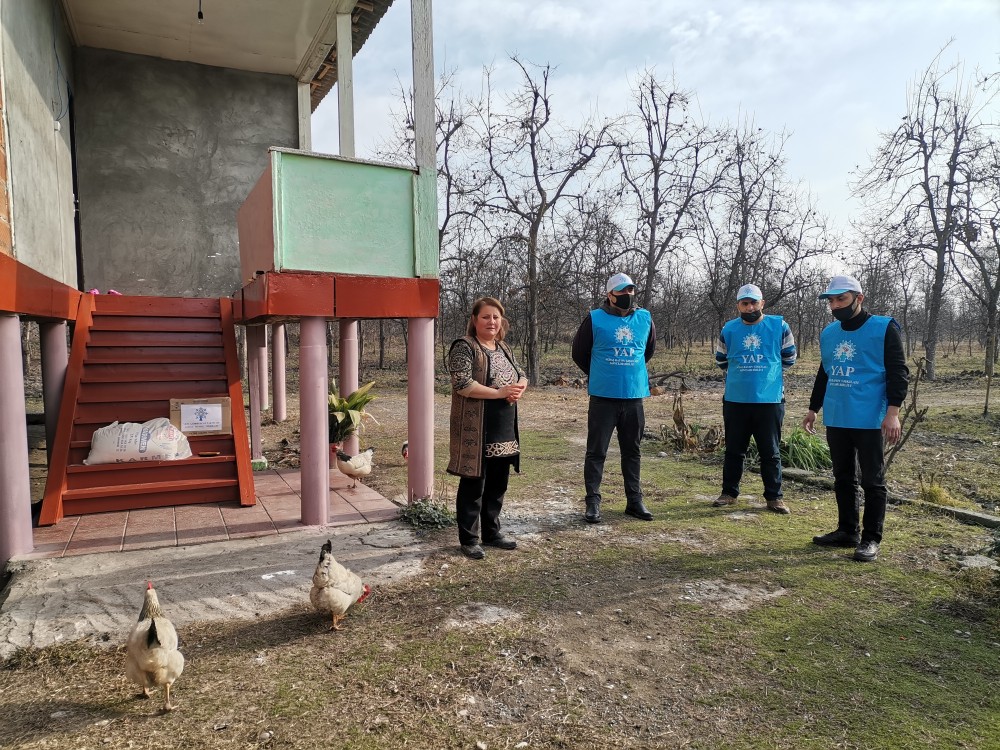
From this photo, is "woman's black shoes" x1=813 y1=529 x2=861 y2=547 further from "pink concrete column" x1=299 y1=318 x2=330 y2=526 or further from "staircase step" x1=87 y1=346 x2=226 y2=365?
"staircase step" x1=87 y1=346 x2=226 y2=365

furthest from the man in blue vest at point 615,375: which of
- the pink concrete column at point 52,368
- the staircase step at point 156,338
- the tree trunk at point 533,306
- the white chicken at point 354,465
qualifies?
the tree trunk at point 533,306

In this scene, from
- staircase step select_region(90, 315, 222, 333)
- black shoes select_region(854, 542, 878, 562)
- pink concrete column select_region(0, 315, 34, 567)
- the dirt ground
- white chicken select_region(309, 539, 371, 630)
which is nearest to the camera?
the dirt ground

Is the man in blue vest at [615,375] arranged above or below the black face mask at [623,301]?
A: below

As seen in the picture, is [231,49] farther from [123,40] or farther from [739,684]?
[739,684]

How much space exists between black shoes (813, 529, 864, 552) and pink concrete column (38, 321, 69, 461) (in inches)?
244

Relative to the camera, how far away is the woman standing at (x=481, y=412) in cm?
410

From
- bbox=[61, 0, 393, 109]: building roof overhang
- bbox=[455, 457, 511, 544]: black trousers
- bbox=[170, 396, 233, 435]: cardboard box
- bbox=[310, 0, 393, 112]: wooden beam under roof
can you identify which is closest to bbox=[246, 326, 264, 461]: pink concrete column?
bbox=[170, 396, 233, 435]: cardboard box

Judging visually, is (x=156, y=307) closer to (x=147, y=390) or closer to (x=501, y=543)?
(x=147, y=390)

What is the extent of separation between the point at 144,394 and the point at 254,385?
1.94 meters

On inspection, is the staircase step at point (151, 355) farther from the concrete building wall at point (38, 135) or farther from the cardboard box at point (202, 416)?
the concrete building wall at point (38, 135)

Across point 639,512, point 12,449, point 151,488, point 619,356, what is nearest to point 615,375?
point 619,356

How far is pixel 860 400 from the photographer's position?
420 cm

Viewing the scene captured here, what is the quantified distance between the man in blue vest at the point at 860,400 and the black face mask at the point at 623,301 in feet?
4.59

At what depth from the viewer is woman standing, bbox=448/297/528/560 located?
13.5 feet
